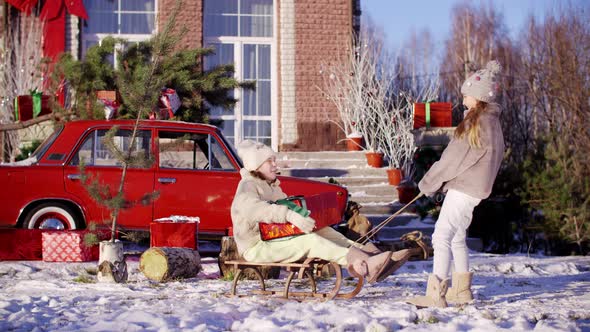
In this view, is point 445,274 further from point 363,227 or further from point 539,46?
point 539,46

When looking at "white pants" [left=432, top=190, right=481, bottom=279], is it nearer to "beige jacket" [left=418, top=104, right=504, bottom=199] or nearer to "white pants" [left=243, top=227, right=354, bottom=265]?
"beige jacket" [left=418, top=104, right=504, bottom=199]

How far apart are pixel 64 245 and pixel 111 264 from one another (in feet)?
4.62

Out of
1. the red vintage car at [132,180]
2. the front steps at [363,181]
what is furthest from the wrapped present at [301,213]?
the front steps at [363,181]

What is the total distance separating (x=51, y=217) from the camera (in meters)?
9.84

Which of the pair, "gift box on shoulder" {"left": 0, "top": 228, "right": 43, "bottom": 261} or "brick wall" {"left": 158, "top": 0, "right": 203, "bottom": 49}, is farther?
"brick wall" {"left": 158, "top": 0, "right": 203, "bottom": 49}

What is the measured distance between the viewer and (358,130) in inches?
618

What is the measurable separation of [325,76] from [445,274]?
1000cm

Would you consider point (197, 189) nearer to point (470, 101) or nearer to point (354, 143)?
point (470, 101)

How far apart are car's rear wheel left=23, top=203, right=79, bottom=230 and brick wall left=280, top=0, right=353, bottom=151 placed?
6.84 metres

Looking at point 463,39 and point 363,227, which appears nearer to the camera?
point 363,227

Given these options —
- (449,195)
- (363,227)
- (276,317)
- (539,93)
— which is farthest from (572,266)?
(539,93)

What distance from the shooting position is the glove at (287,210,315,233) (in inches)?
254

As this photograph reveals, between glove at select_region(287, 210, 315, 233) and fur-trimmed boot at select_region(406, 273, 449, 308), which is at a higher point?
glove at select_region(287, 210, 315, 233)

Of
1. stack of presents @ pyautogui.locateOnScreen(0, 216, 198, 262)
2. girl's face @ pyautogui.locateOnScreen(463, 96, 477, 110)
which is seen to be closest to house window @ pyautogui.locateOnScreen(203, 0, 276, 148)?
stack of presents @ pyautogui.locateOnScreen(0, 216, 198, 262)
